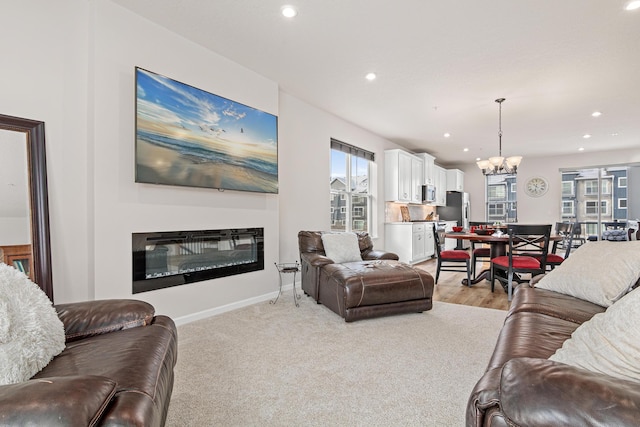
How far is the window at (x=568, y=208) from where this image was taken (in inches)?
336

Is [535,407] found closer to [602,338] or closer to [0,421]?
[602,338]

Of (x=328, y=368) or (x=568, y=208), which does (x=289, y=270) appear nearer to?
(x=328, y=368)

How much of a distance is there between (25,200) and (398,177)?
19.3 feet

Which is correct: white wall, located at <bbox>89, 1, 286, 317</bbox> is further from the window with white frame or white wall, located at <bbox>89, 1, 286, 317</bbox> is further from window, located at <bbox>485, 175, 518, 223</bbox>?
the window with white frame

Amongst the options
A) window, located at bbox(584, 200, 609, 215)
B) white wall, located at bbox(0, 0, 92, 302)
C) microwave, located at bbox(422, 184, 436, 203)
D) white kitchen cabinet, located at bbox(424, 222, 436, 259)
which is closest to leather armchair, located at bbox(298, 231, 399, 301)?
white wall, located at bbox(0, 0, 92, 302)

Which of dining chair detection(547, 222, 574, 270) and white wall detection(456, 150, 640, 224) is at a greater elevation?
white wall detection(456, 150, 640, 224)

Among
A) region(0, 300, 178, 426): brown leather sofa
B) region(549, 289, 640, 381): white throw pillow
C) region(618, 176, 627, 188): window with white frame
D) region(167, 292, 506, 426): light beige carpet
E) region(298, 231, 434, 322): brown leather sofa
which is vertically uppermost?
region(618, 176, 627, 188): window with white frame

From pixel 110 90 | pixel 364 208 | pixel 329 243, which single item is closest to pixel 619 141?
pixel 364 208

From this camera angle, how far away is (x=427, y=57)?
3389 mm

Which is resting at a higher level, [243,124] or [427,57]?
[427,57]

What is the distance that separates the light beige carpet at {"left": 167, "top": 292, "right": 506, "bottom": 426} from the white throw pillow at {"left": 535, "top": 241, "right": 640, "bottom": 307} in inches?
29.0

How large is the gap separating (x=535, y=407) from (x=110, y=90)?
3253 mm

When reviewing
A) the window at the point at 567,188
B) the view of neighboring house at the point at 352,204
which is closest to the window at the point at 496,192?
the window at the point at 567,188

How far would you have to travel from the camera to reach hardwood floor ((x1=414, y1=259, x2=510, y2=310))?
3.82 m
